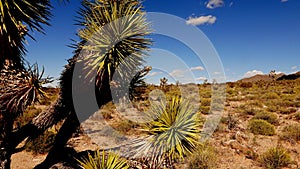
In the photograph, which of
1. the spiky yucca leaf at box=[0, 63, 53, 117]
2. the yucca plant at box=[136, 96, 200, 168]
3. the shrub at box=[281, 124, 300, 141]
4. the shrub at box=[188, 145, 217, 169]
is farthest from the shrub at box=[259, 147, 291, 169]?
the spiky yucca leaf at box=[0, 63, 53, 117]

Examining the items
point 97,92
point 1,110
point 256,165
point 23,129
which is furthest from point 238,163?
point 1,110

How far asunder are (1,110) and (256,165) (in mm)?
5940

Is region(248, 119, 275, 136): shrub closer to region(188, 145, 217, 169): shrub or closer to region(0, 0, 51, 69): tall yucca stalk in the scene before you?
region(188, 145, 217, 169): shrub

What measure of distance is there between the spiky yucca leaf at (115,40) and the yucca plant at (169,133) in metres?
0.85

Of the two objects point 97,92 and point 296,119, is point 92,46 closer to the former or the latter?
point 97,92

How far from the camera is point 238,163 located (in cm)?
657

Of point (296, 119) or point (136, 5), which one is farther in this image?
point (296, 119)

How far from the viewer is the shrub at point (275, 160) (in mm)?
6176

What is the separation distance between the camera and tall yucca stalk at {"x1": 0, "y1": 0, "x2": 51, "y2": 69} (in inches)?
116

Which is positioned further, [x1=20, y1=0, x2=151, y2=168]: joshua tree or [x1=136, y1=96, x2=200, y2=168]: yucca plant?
[x1=136, y1=96, x2=200, y2=168]: yucca plant

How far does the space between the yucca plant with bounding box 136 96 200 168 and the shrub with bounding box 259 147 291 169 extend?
3.46 meters

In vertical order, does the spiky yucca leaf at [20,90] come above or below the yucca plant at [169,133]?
above

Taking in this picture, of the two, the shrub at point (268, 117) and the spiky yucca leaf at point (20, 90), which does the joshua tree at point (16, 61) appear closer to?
the spiky yucca leaf at point (20, 90)

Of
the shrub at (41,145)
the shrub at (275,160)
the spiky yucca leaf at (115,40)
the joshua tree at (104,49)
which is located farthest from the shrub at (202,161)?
the shrub at (41,145)
